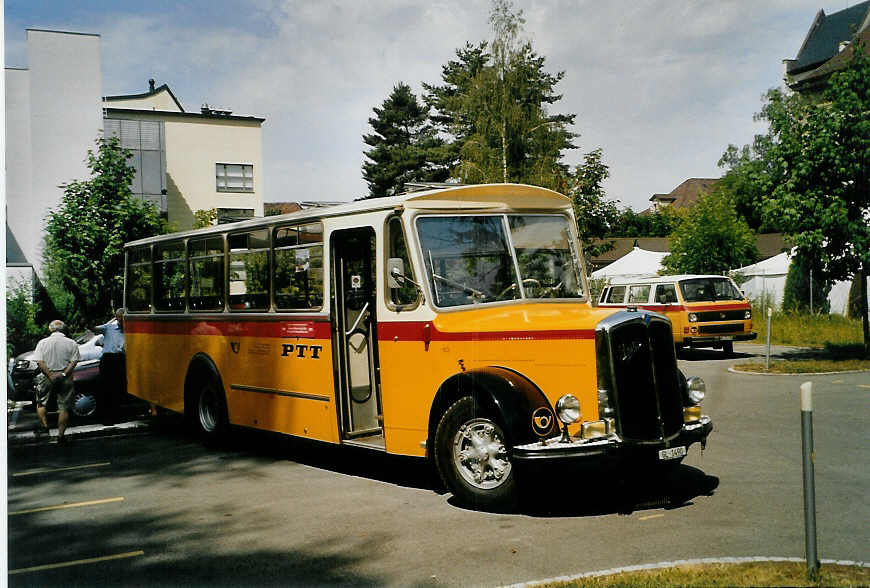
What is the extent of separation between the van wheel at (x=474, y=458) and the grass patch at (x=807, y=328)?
5785mm

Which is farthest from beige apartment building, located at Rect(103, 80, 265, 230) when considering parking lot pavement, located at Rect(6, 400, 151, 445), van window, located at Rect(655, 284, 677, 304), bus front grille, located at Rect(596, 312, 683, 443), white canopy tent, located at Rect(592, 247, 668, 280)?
van window, located at Rect(655, 284, 677, 304)

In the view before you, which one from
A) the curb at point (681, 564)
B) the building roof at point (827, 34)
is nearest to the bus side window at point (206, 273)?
the curb at point (681, 564)

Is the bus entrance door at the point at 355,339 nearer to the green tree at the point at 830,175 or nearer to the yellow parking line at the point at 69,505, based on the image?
the yellow parking line at the point at 69,505

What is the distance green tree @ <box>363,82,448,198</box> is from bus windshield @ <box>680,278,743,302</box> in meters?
5.58

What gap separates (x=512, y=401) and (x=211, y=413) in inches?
197

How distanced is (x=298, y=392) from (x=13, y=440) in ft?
8.63

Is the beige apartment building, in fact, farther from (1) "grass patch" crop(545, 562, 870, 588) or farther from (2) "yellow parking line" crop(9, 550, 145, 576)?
(1) "grass patch" crop(545, 562, 870, 588)

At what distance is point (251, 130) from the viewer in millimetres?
8289

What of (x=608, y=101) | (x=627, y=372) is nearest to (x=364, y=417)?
(x=627, y=372)

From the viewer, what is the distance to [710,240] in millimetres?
10609

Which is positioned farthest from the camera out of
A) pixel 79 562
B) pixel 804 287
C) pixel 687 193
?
pixel 804 287

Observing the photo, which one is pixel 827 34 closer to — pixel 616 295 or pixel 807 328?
pixel 807 328

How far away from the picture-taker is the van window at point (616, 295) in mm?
15875

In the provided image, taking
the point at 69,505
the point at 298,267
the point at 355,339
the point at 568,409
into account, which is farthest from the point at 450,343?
the point at 69,505
